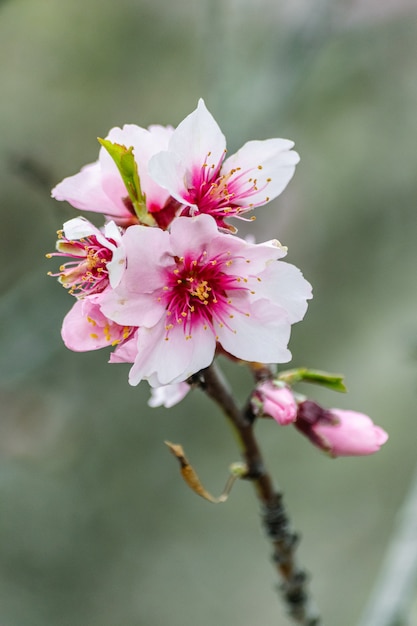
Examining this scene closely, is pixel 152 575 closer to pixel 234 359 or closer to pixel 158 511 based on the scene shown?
pixel 158 511

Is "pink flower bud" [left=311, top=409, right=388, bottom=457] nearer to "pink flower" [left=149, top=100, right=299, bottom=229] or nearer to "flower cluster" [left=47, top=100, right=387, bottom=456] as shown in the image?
"flower cluster" [left=47, top=100, right=387, bottom=456]

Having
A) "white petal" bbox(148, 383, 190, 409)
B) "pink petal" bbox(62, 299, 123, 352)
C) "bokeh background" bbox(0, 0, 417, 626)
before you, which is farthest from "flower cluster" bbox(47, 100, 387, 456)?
"bokeh background" bbox(0, 0, 417, 626)

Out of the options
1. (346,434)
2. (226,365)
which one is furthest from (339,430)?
(226,365)

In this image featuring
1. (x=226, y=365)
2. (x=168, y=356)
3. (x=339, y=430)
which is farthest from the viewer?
(x=226, y=365)

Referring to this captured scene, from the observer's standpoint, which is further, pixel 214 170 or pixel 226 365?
pixel 226 365

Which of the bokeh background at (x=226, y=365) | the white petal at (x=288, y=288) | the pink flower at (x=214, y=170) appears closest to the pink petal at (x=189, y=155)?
the pink flower at (x=214, y=170)

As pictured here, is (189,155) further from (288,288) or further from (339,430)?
(339,430)
